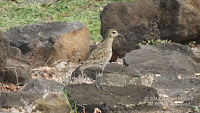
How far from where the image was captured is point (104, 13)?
36.8ft

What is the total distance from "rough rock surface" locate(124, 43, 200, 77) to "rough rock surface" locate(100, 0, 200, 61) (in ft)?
4.27

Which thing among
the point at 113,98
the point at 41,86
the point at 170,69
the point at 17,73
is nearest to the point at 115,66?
the point at 170,69

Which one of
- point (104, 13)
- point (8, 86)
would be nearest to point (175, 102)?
point (8, 86)

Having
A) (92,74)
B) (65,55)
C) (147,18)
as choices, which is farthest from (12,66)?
(147,18)

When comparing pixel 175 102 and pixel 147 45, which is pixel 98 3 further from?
pixel 175 102

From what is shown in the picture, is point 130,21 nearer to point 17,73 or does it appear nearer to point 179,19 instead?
point 179,19

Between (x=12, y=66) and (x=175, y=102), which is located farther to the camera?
(x=12, y=66)

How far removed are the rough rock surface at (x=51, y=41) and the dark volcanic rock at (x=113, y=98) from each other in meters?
3.17

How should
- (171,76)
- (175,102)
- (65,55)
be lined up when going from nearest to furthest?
(175,102)
(171,76)
(65,55)

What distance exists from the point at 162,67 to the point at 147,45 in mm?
1952

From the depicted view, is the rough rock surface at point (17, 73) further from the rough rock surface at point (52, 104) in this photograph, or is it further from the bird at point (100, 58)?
the rough rock surface at point (52, 104)

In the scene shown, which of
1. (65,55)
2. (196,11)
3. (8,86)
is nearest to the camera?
(8,86)

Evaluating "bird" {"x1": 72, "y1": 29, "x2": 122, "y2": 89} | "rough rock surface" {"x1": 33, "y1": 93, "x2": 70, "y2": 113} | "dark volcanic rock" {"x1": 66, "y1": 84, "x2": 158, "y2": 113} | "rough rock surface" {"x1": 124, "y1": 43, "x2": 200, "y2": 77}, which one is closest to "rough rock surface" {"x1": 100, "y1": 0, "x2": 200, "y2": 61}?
"rough rock surface" {"x1": 124, "y1": 43, "x2": 200, "y2": 77}

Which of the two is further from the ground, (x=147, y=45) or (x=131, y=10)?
(x=131, y=10)
